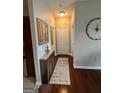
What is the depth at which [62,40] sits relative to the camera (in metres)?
8.08

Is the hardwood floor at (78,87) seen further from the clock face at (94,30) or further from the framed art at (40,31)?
the clock face at (94,30)

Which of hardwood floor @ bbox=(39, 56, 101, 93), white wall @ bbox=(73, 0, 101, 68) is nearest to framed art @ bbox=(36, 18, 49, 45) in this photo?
hardwood floor @ bbox=(39, 56, 101, 93)

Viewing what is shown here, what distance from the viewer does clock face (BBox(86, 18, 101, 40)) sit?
4.66 meters

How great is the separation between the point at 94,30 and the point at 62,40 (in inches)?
142

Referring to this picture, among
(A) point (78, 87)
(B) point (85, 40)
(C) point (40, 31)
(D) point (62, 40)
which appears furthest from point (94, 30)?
(D) point (62, 40)

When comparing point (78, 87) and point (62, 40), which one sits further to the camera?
point (62, 40)

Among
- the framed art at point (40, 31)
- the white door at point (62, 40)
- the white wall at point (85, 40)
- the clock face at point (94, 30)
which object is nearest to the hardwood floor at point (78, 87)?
the white wall at point (85, 40)

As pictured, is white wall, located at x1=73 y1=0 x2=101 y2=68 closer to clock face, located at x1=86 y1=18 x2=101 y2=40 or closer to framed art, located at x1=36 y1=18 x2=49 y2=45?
clock face, located at x1=86 y1=18 x2=101 y2=40

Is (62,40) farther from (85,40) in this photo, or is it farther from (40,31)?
(40,31)
